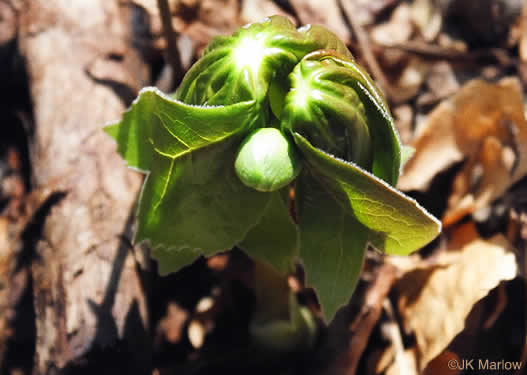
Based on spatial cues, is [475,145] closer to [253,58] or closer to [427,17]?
[427,17]

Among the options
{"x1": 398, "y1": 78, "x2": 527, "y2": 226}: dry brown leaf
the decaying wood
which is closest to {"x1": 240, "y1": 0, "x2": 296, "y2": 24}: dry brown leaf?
the decaying wood

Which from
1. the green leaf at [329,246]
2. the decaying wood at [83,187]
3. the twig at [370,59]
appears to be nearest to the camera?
the green leaf at [329,246]

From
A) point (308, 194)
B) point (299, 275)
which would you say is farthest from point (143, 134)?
point (299, 275)

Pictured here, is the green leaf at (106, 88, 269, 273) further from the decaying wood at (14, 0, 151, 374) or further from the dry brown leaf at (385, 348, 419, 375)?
the dry brown leaf at (385, 348, 419, 375)

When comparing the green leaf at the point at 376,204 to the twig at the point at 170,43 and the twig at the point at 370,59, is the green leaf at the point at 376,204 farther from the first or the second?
the twig at the point at 370,59

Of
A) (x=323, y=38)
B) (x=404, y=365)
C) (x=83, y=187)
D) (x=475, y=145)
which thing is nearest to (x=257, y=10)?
(x=475, y=145)

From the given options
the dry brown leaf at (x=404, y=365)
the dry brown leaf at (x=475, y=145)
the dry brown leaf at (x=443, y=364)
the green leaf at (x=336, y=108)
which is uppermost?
the green leaf at (x=336, y=108)

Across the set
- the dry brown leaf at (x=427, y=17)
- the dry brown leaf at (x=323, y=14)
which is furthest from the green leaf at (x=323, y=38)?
the dry brown leaf at (x=427, y=17)
